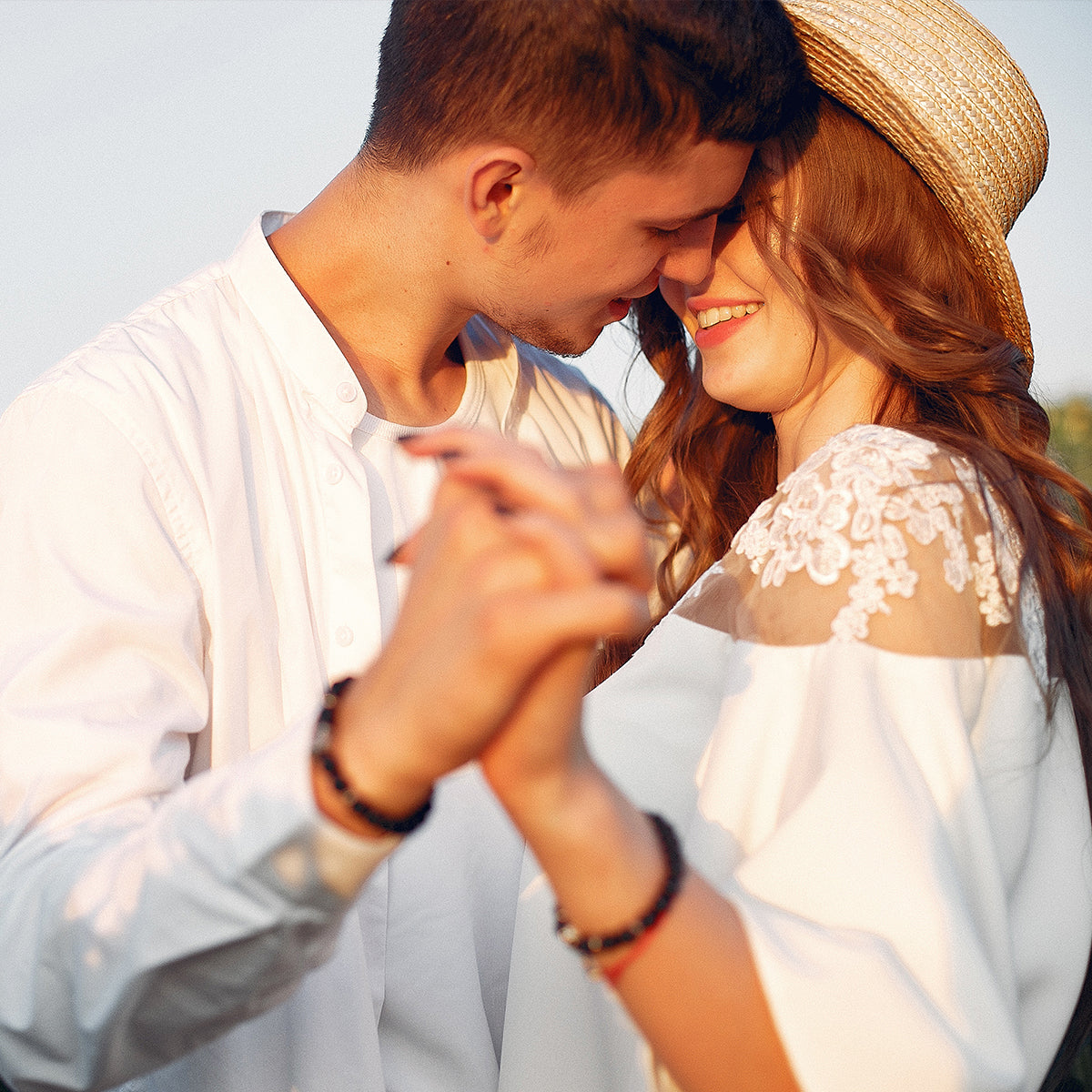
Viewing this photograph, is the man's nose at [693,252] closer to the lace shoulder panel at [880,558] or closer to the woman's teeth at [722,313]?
the woman's teeth at [722,313]

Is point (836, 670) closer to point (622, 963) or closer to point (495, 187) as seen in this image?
point (622, 963)

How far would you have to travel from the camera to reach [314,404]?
2.29 meters

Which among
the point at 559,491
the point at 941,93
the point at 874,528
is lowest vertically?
the point at 874,528

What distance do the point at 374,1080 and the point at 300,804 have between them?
3.50 feet

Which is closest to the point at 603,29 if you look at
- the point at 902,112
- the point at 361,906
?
the point at 902,112

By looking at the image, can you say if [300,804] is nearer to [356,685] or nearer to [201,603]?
[356,685]

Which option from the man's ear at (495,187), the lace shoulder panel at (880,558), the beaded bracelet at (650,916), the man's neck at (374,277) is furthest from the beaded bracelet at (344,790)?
the man's ear at (495,187)

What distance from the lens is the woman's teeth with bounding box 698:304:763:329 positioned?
2543mm

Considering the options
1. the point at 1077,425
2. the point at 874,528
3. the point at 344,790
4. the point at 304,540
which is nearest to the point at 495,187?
the point at 304,540

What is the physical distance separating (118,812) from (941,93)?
210 centimetres

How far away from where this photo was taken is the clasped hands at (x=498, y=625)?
3.23ft

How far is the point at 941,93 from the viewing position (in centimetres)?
228

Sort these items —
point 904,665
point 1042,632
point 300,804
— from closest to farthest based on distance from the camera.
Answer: point 300,804 → point 904,665 → point 1042,632

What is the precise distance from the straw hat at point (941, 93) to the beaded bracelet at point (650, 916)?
171 cm
